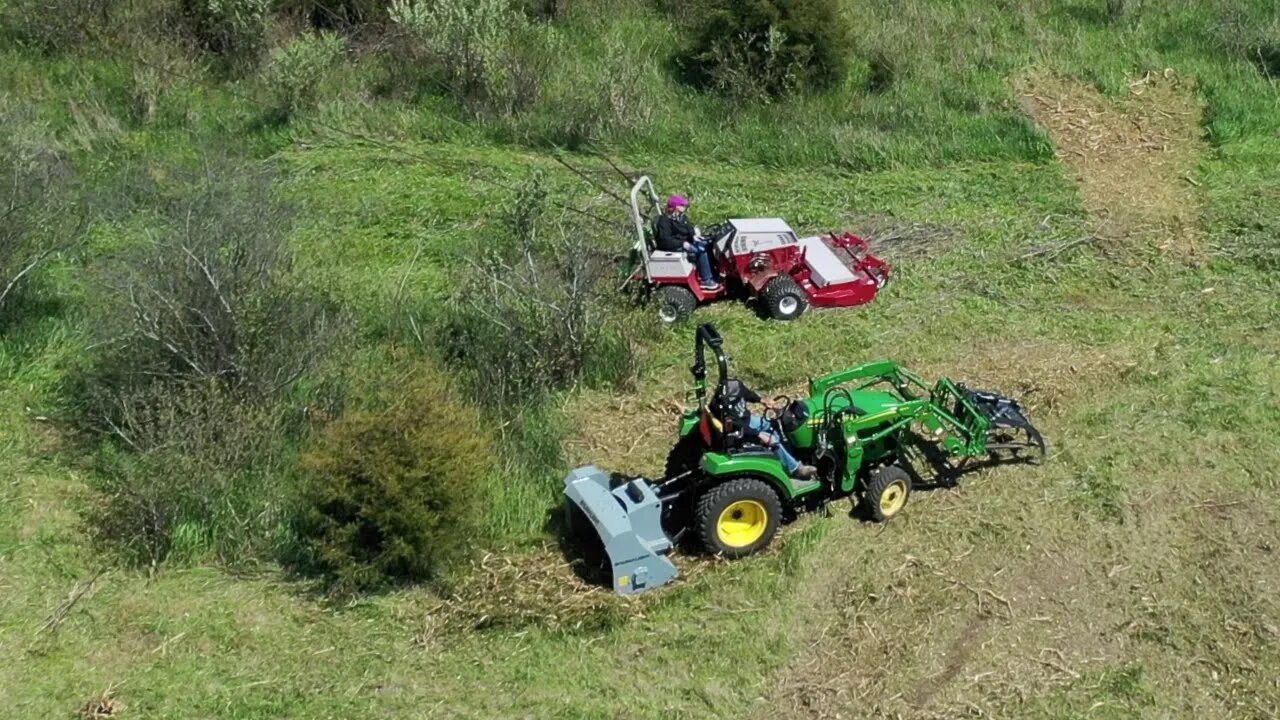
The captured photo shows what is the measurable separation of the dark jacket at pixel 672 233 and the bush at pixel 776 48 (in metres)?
4.93

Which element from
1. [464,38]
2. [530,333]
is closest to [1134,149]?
[530,333]

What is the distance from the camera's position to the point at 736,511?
8.31 meters

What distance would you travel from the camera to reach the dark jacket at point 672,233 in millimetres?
11375

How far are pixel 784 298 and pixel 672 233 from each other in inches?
46.6

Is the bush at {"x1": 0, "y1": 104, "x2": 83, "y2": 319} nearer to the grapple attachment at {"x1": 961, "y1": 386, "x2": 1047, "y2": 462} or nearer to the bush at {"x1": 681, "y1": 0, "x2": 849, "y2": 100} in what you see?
the bush at {"x1": 681, "y1": 0, "x2": 849, "y2": 100}

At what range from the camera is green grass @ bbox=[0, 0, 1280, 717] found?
7.41 metres

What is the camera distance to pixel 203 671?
7.60m

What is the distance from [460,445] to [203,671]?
6.96 feet

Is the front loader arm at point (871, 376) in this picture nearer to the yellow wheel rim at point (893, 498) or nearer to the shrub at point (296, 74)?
the yellow wheel rim at point (893, 498)

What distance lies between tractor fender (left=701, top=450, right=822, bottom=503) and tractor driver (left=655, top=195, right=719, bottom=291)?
3.59 m

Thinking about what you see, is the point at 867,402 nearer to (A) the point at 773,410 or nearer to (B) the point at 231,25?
(A) the point at 773,410

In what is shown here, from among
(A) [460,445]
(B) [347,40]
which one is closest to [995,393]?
(A) [460,445]

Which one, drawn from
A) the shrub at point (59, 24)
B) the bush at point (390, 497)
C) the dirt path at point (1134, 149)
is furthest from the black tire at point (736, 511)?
the shrub at point (59, 24)

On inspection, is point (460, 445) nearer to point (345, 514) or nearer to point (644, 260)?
point (345, 514)
